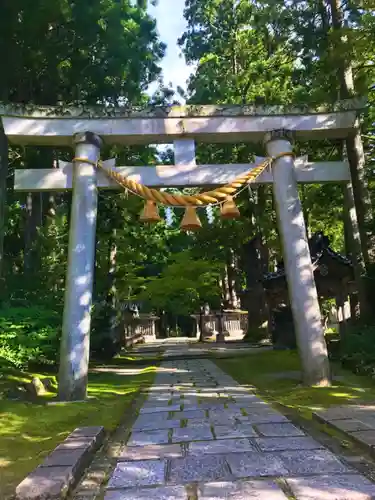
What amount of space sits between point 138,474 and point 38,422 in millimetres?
2474

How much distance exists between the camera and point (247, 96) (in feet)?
61.1

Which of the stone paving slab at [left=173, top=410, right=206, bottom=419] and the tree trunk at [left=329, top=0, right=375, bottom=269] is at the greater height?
the tree trunk at [left=329, top=0, right=375, bottom=269]

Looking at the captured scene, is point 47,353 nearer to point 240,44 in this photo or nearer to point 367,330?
point 367,330

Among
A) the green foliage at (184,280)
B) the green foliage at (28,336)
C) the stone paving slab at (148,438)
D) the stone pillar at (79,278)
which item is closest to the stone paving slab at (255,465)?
the stone paving slab at (148,438)

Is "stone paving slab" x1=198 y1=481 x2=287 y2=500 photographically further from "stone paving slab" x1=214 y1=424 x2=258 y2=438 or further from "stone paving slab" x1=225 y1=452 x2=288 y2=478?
"stone paving slab" x1=214 y1=424 x2=258 y2=438

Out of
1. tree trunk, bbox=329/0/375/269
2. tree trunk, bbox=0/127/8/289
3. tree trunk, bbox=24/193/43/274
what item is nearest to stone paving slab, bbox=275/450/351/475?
tree trunk, bbox=329/0/375/269

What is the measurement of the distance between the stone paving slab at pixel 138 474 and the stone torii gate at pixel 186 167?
151 inches

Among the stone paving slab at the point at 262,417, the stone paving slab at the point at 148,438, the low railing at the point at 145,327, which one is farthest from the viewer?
the low railing at the point at 145,327

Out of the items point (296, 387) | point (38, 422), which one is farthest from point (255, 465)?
point (296, 387)

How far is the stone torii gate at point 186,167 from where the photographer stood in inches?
291

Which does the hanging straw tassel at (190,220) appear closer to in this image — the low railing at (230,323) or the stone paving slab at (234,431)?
the stone paving slab at (234,431)

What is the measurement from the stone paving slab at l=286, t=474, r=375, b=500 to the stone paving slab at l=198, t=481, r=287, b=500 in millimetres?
129

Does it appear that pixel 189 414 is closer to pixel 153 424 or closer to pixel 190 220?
pixel 153 424

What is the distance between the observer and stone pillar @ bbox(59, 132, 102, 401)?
6930 mm
